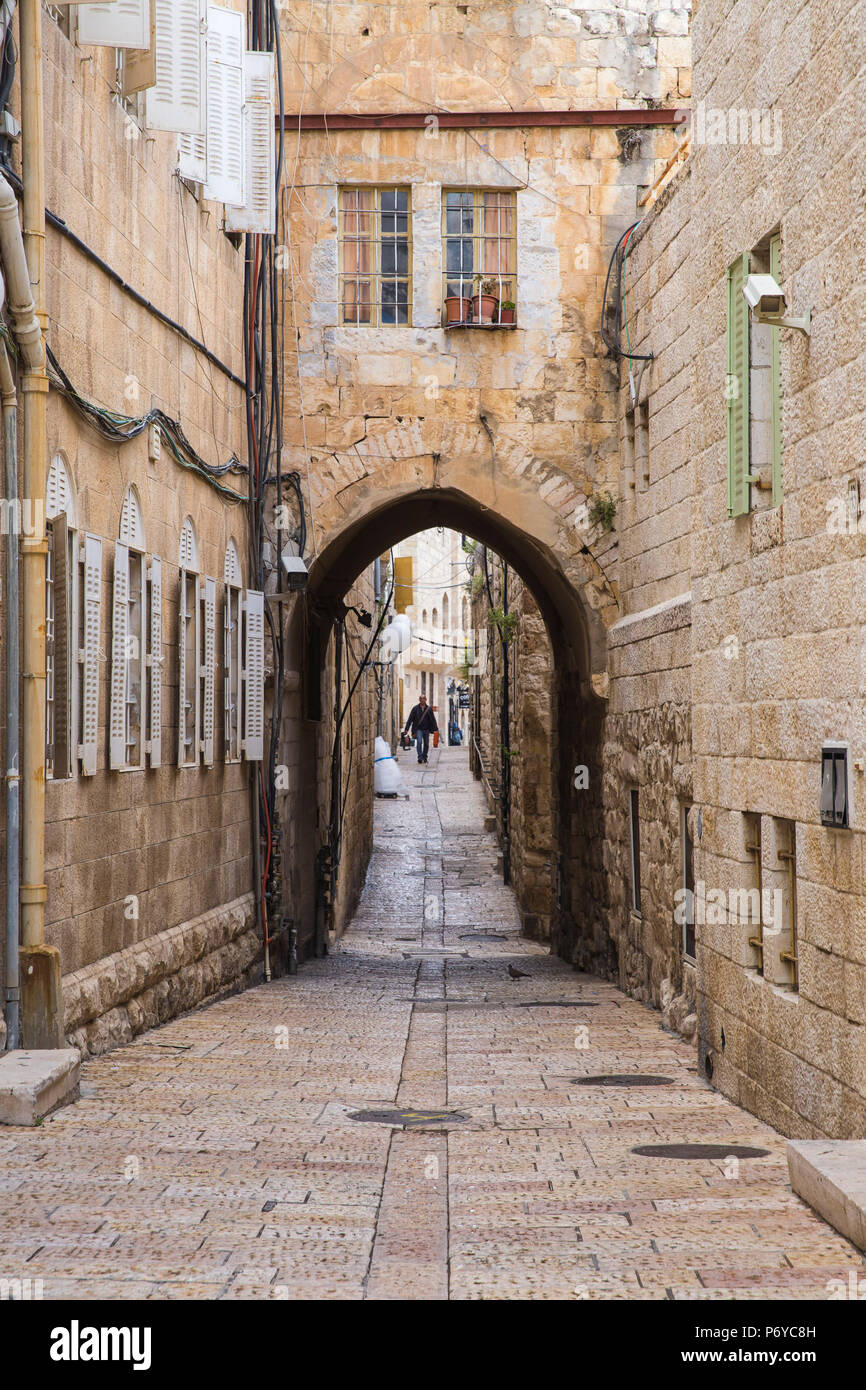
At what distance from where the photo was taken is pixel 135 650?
852cm

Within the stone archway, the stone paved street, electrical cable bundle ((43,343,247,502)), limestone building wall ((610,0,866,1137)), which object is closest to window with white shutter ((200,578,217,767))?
electrical cable bundle ((43,343,247,502))

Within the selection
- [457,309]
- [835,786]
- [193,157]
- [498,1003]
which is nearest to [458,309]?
[457,309]

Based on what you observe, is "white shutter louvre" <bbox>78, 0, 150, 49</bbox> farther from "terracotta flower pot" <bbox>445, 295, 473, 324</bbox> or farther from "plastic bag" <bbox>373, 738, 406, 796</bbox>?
"plastic bag" <bbox>373, 738, 406, 796</bbox>

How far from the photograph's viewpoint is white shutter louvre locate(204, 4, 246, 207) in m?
9.93

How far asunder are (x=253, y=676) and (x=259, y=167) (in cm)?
367

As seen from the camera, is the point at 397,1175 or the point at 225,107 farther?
the point at 225,107

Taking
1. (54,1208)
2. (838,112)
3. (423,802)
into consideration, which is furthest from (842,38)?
(423,802)

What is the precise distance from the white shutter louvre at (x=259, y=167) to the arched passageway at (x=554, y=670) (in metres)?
2.49

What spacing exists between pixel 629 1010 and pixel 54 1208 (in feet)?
21.4

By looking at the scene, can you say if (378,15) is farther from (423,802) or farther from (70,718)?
(423,802)

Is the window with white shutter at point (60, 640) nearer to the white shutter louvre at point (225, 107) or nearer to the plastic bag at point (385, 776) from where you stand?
the white shutter louvre at point (225, 107)

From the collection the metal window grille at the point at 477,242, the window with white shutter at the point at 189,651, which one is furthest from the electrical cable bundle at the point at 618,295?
the window with white shutter at the point at 189,651

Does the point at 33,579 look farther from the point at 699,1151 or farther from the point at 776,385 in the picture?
the point at 699,1151

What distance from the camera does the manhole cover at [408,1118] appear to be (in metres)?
6.39
